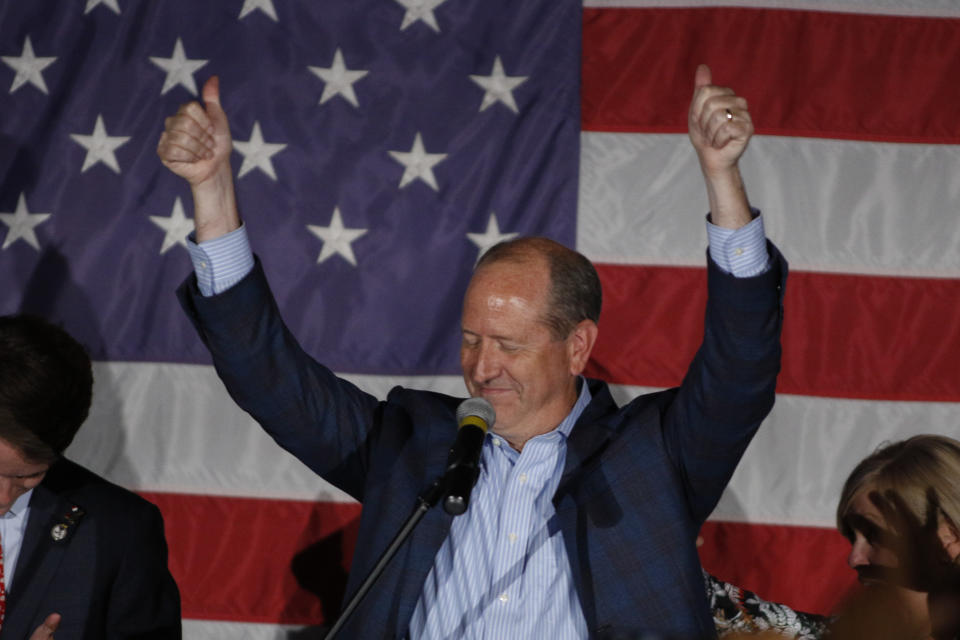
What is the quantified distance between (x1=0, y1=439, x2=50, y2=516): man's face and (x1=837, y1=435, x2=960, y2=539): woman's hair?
1614mm

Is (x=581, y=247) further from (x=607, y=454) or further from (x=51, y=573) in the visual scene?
(x=51, y=573)

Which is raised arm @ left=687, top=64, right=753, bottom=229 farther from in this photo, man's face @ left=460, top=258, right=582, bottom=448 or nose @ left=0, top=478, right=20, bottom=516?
nose @ left=0, top=478, right=20, bottom=516

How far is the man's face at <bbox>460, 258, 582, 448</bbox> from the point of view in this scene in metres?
2.05

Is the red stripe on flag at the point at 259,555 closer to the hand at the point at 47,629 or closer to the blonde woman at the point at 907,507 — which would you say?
the blonde woman at the point at 907,507

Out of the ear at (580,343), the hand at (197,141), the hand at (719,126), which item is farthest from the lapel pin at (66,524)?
the hand at (719,126)

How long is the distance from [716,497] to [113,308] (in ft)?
5.98

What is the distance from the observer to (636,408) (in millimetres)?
2158

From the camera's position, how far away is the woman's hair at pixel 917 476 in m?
2.01

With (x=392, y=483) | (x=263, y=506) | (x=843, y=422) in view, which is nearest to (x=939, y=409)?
(x=843, y=422)

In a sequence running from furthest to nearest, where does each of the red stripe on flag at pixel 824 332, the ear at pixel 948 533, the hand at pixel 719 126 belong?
1. the red stripe on flag at pixel 824 332
2. the ear at pixel 948 533
3. the hand at pixel 719 126

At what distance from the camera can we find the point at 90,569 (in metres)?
2.27

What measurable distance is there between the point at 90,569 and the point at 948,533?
5.44 feet

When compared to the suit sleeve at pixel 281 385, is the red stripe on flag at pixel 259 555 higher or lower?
lower

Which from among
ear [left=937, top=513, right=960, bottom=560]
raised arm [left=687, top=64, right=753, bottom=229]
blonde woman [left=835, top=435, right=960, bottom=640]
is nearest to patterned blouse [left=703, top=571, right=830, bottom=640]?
blonde woman [left=835, top=435, right=960, bottom=640]
